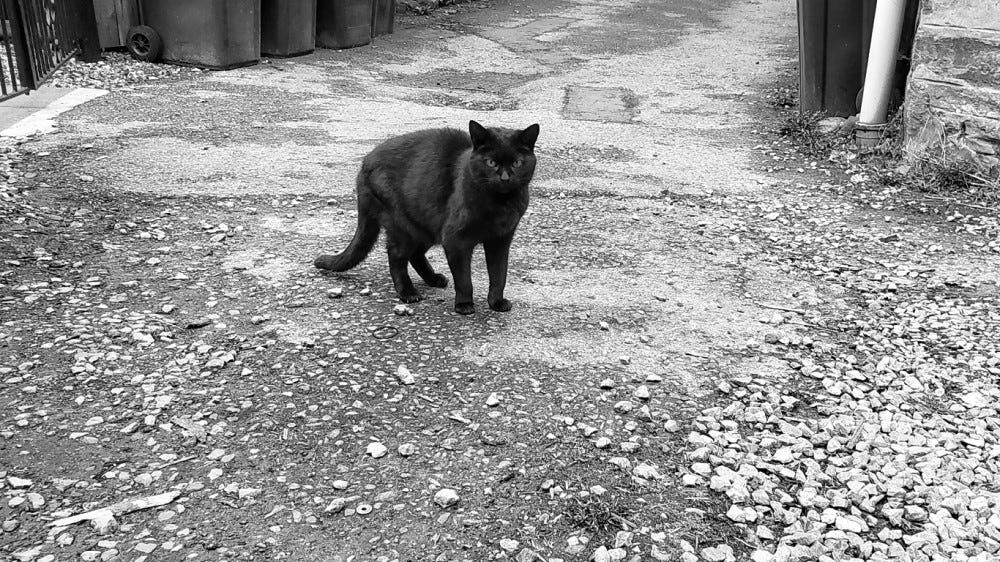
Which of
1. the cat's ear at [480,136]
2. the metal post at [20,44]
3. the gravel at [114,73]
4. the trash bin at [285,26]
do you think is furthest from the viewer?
the trash bin at [285,26]

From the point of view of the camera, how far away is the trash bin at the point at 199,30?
9.09 m

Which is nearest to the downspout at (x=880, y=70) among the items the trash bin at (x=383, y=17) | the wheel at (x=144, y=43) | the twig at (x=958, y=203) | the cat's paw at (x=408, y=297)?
the twig at (x=958, y=203)

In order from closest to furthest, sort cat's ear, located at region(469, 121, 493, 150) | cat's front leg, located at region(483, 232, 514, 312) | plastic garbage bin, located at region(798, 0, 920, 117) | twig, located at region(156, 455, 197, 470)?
twig, located at region(156, 455, 197, 470) → cat's ear, located at region(469, 121, 493, 150) → cat's front leg, located at region(483, 232, 514, 312) → plastic garbage bin, located at region(798, 0, 920, 117)

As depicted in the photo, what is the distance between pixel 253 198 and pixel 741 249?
2.99 metres

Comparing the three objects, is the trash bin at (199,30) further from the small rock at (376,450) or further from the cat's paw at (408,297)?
the small rock at (376,450)

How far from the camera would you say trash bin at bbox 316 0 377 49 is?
35.2 ft

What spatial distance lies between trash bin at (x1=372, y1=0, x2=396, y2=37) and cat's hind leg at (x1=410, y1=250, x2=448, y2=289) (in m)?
8.00

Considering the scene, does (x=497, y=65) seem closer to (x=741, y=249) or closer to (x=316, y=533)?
(x=741, y=249)

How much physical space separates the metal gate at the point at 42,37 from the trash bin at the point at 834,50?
5.96 meters

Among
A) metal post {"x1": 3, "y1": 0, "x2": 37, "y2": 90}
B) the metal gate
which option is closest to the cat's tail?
the metal gate

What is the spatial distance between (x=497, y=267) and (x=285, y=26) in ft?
23.3

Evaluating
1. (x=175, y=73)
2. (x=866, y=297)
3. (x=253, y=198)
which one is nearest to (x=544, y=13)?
(x=175, y=73)

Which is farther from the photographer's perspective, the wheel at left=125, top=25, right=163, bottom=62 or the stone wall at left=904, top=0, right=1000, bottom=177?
the wheel at left=125, top=25, right=163, bottom=62

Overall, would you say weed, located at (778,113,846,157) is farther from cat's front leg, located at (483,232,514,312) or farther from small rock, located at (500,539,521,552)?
small rock, located at (500,539,521,552)
